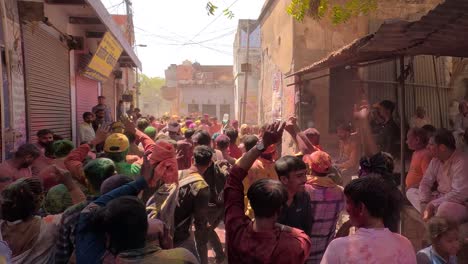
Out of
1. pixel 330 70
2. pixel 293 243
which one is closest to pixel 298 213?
pixel 293 243

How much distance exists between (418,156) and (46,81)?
645 centimetres

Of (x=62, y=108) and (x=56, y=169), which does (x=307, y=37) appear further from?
(x=56, y=169)

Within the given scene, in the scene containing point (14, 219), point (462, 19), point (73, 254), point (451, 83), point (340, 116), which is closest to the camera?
point (14, 219)

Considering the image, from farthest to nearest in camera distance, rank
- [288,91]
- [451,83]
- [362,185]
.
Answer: [288,91]
[451,83]
[362,185]

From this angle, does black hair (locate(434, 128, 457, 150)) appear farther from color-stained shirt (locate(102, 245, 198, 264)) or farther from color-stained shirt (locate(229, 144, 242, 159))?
color-stained shirt (locate(102, 245, 198, 264))

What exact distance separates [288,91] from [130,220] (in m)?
10.8

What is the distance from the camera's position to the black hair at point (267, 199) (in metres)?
2.04

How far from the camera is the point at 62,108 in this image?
8.21m

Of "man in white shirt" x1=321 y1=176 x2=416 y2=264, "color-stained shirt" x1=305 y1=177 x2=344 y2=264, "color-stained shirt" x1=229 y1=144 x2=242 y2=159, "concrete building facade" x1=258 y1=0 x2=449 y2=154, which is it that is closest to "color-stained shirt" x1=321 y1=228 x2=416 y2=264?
"man in white shirt" x1=321 y1=176 x2=416 y2=264

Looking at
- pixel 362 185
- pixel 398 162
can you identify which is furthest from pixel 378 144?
pixel 362 185

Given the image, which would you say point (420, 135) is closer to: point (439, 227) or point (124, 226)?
point (439, 227)

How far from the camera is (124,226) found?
182 cm

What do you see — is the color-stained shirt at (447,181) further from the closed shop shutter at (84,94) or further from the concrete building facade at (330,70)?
the closed shop shutter at (84,94)

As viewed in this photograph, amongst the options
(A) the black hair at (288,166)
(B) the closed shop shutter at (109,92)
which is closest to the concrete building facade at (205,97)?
(B) the closed shop shutter at (109,92)
